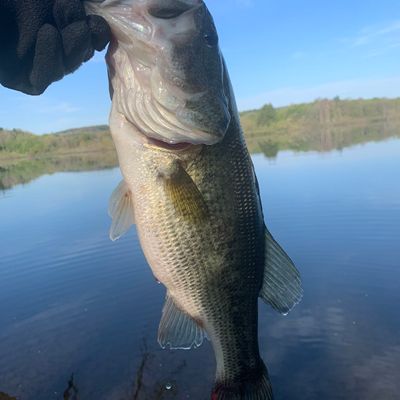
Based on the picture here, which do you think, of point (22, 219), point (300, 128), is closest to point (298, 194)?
point (22, 219)

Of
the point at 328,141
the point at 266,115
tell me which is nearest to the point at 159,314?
the point at 328,141

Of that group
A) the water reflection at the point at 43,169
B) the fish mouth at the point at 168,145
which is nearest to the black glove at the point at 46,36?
the fish mouth at the point at 168,145

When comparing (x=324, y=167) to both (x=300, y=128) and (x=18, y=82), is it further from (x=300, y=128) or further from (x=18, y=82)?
(x=300, y=128)

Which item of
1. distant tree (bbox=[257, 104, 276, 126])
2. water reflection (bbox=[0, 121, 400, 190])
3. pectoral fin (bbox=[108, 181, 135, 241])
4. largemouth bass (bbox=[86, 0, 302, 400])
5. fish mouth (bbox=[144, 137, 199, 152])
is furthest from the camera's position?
distant tree (bbox=[257, 104, 276, 126])

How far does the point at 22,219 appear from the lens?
16688mm

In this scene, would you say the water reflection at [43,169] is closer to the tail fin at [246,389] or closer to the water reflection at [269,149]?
the water reflection at [269,149]

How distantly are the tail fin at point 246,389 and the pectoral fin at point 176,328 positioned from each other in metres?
0.37

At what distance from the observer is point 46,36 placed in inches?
86.6

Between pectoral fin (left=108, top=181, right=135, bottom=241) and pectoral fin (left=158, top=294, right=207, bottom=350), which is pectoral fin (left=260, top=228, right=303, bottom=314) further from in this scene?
pectoral fin (left=108, top=181, right=135, bottom=241)

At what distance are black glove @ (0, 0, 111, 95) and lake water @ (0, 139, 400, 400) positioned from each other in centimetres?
436

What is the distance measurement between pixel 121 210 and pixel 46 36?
101cm

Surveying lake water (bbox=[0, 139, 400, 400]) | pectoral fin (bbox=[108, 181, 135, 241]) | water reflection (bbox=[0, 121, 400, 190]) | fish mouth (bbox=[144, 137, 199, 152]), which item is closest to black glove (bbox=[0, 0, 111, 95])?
fish mouth (bbox=[144, 137, 199, 152])

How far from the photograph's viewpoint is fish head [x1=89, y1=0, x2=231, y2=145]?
2.28 metres

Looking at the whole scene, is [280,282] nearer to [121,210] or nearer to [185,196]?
[185,196]
